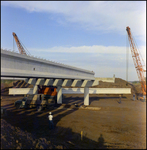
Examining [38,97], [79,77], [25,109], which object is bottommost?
[25,109]

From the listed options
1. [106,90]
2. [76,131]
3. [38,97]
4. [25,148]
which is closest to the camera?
[25,148]

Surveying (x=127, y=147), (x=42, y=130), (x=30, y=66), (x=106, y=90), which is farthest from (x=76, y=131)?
(x=106, y=90)

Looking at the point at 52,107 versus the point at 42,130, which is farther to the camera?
the point at 52,107

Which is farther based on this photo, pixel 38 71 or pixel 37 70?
pixel 38 71

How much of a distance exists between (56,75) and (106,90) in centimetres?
2310

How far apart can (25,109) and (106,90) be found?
2200 cm

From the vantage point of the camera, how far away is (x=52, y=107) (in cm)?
2759

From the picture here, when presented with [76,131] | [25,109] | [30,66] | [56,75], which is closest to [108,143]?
[76,131]

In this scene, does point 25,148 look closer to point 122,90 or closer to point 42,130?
point 42,130

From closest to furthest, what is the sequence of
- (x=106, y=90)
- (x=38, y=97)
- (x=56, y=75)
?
(x=56, y=75)
(x=38, y=97)
(x=106, y=90)

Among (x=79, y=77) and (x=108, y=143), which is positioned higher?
(x=79, y=77)

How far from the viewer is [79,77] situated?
27.6m

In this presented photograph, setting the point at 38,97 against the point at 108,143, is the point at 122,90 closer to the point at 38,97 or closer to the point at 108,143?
the point at 38,97

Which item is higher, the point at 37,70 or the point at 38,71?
the point at 37,70
